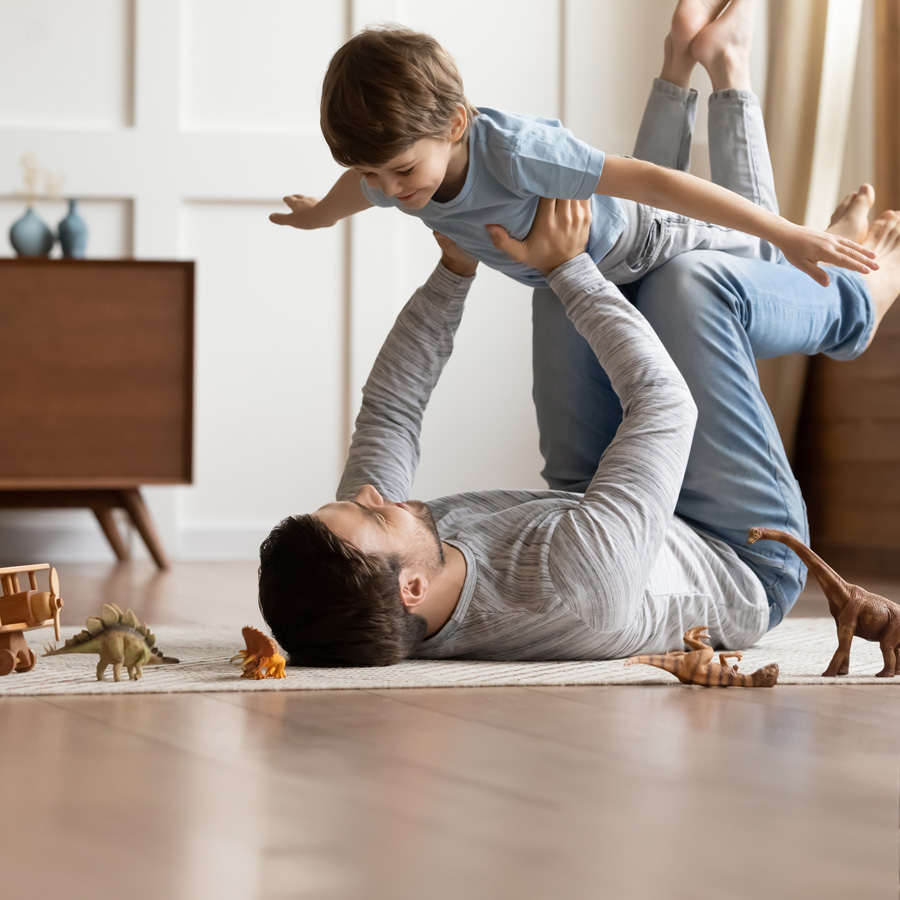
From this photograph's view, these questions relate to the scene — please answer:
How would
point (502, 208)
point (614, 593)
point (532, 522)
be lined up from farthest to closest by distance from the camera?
1. point (502, 208)
2. point (532, 522)
3. point (614, 593)

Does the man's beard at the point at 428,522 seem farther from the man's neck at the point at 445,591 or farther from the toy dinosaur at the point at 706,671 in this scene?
the toy dinosaur at the point at 706,671

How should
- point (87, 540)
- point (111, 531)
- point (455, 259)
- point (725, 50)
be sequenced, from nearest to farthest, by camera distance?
point (455, 259) < point (725, 50) < point (111, 531) < point (87, 540)

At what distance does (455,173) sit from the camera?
58.0 inches

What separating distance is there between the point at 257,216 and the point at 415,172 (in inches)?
75.1

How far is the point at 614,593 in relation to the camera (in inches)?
49.0

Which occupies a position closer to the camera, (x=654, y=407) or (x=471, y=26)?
(x=654, y=407)

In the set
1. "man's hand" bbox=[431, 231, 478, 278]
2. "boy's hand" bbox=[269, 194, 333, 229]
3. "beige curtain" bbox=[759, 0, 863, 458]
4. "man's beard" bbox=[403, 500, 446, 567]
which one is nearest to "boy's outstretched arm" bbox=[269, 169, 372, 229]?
"boy's hand" bbox=[269, 194, 333, 229]

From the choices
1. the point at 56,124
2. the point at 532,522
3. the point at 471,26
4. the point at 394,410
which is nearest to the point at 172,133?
the point at 56,124

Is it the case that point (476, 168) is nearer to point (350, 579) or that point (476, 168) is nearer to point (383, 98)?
point (383, 98)

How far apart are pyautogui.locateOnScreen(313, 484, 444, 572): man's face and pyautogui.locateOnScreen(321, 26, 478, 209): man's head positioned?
0.41 meters

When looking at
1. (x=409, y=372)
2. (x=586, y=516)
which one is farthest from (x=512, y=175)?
(x=586, y=516)

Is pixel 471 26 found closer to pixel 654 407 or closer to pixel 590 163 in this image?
pixel 590 163

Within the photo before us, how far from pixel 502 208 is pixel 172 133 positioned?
1.94 meters

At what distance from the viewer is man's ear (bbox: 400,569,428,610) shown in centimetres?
121
